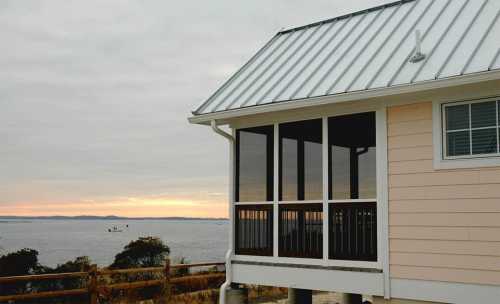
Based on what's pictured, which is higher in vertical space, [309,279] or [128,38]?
[128,38]

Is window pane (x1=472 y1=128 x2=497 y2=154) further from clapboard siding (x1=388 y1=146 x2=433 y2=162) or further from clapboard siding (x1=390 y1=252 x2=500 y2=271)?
clapboard siding (x1=390 y1=252 x2=500 y2=271)

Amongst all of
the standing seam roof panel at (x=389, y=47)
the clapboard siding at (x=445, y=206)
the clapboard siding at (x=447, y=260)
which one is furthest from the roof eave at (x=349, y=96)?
the clapboard siding at (x=447, y=260)

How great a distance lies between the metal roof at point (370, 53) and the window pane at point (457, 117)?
588 mm

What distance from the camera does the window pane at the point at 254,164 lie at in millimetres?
10602

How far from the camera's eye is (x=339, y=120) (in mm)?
9734

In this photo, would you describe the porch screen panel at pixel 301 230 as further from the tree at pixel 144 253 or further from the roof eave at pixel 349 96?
the tree at pixel 144 253

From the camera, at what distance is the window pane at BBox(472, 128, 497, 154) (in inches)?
316

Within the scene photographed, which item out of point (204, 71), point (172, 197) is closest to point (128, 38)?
point (204, 71)

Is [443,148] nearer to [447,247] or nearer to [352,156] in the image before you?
[447,247]

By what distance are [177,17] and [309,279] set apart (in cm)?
1205

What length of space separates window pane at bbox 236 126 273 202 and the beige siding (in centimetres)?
237

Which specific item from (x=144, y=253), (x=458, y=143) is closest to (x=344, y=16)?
(x=458, y=143)

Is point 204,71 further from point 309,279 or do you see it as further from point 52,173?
point 52,173

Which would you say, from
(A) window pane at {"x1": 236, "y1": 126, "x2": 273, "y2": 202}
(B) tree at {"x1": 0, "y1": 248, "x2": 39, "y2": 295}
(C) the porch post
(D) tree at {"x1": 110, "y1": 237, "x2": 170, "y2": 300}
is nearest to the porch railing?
(A) window pane at {"x1": 236, "y1": 126, "x2": 273, "y2": 202}
